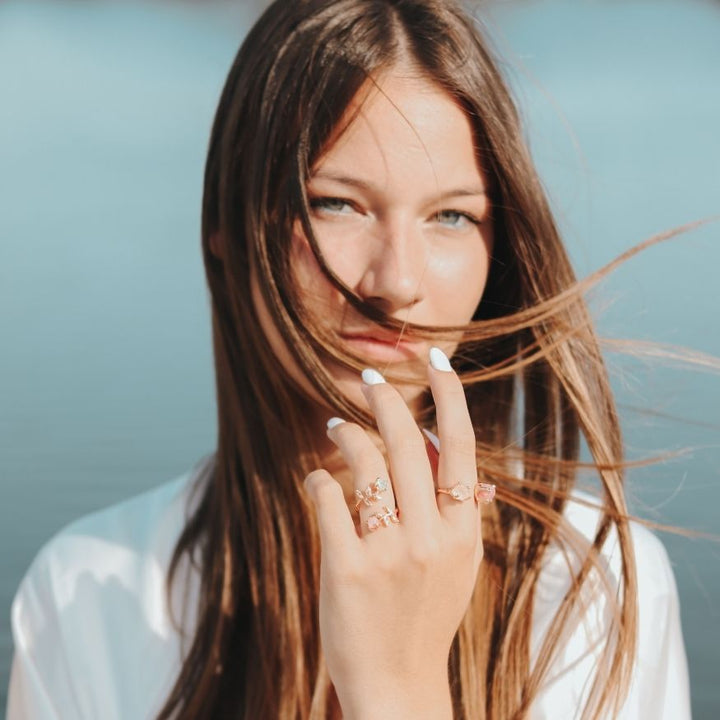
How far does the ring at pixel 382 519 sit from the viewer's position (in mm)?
2068

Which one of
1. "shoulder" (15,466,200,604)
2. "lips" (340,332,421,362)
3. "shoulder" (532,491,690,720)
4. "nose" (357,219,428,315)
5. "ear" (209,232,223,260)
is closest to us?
"nose" (357,219,428,315)

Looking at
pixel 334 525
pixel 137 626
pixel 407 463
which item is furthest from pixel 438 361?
pixel 137 626

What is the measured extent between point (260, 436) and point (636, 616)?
0.85 meters

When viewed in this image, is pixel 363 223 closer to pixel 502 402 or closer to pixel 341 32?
pixel 341 32

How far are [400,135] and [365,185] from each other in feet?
0.35

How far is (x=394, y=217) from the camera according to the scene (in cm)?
236

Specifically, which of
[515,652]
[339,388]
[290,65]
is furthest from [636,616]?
[290,65]

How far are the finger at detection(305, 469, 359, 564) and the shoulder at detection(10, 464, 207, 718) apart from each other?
0.86 m

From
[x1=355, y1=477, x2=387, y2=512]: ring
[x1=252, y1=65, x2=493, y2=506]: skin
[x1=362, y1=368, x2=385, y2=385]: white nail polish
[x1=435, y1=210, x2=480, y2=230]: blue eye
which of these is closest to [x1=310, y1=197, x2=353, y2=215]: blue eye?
[x1=252, y1=65, x2=493, y2=506]: skin

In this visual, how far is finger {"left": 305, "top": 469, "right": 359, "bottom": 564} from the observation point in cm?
206

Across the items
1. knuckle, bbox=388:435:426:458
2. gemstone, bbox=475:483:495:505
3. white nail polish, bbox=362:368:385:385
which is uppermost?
white nail polish, bbox=362:368:385:385

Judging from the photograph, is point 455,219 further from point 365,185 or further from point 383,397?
point 383,397

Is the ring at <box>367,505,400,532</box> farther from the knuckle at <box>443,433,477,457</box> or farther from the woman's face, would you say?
the woman's face

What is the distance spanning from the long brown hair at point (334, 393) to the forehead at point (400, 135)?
25mm
